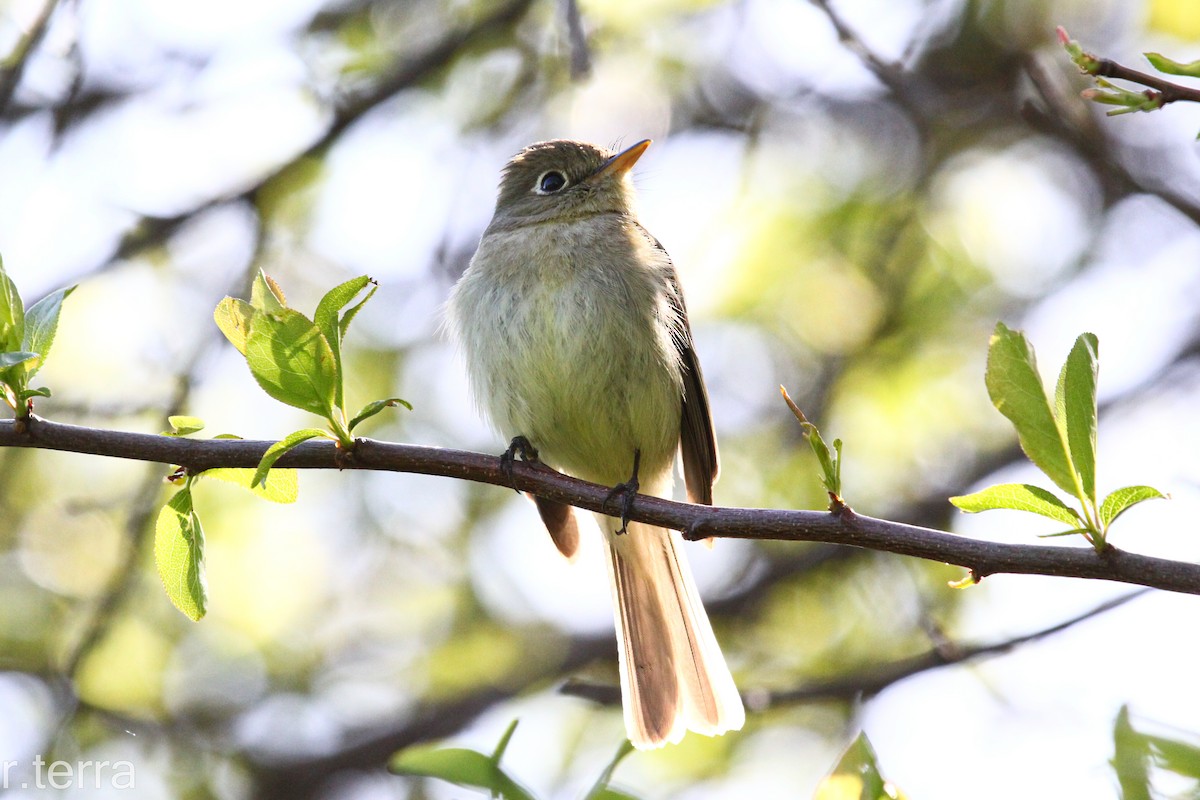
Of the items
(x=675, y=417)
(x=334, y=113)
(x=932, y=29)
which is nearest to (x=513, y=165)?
(x=334, y=113)

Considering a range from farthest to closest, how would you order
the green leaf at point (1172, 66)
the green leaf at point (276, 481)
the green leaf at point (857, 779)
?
the green leaf at point (276, 481), the green leaf at point (857, 779), the green leaf at point (1172, 66)

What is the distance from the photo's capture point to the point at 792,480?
6.43 metres

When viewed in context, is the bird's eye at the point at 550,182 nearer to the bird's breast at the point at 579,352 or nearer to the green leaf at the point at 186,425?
the bird's breast at the point at 579,352

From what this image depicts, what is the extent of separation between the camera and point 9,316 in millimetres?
2793

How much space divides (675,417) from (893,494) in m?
1.63

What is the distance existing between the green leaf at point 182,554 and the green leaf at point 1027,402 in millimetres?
1958

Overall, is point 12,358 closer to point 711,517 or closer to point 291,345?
point 291,345

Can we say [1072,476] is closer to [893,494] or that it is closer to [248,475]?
[248,475]

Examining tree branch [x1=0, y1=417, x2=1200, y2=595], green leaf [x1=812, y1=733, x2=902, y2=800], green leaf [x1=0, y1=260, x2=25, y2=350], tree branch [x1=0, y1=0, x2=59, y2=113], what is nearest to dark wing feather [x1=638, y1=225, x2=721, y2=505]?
tree branch [x1=0, y1=417, x2=1200, y2=595]

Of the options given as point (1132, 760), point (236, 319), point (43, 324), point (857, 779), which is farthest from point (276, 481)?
point (1132, 760)

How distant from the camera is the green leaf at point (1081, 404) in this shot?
2.40 meters

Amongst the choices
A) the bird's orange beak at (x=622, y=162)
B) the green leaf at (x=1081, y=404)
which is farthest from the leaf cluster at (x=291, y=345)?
the bird's orange beak at (x=622, y=162)

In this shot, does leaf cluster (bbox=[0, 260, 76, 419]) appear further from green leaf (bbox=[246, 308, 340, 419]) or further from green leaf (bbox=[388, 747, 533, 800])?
green leaf (bbox=[388, 747, 533, 800])

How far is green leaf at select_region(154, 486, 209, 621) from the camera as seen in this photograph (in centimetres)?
304
